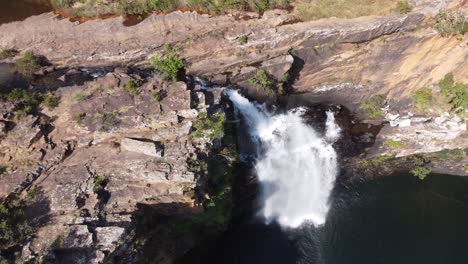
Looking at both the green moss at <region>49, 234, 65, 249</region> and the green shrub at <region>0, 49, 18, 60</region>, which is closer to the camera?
the green moss at <region>49, 234, 65, 249</region>

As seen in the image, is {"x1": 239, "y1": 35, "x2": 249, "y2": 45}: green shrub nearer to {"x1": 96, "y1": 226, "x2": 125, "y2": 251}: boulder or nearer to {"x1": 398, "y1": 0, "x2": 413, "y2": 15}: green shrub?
{"x1": 398, "y1": 0, "x2": 413, "y2": 15}: green shrub

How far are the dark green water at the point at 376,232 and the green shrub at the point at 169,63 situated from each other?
10883 mm

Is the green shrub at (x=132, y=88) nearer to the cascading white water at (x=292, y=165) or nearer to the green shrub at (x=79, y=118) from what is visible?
the green shrub at (x=79, y=118)

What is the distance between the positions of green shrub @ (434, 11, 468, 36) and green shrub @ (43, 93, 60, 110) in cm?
A: 2208

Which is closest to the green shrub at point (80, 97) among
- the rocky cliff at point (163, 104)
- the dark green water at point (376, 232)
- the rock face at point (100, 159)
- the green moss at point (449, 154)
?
the rock face at point (100, 159)

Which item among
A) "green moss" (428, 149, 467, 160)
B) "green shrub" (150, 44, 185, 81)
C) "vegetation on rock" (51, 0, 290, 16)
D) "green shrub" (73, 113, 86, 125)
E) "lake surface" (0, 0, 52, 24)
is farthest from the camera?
"green moss" (428, 149, 467, 160)

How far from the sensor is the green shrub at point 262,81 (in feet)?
74.6

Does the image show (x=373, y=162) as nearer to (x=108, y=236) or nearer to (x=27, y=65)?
(x=108, y=236)

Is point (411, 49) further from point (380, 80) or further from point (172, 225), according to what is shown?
point (172, 225)

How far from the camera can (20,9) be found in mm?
21750

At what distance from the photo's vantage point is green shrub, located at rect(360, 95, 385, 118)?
2664 centimetres

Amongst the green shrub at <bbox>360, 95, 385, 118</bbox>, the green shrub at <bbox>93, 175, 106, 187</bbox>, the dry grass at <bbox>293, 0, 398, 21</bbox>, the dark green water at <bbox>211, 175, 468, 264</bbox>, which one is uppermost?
the dry grass at <bbox>293, 0, 398, 21</bbox>

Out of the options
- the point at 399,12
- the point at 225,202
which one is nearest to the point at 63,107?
the point at 225,202

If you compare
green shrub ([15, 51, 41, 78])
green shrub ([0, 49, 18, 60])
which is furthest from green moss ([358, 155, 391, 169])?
green shrub ([0, 49, 18, 60])
